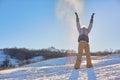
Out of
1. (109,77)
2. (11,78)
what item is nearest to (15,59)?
(11,78)

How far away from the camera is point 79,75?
1662cm

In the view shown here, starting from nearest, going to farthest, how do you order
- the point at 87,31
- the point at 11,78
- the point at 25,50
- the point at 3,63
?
the point at 11,78, the point at 87,31, the point at 3,63, the point at 25,50

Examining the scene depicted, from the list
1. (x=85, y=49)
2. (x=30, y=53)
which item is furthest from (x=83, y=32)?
(x=30, y=53)

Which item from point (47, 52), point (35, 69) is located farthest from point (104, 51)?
point (35, 69)

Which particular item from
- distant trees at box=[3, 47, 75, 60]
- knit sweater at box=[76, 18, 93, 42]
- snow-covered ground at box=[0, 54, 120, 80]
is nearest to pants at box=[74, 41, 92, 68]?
knit sweater at box=[76, 18, 93, 42]

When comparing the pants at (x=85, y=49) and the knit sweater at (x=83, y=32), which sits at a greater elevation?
the knit sweater at (x=83, y=32)

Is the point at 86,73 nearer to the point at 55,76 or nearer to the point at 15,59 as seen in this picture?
the point at 55,76

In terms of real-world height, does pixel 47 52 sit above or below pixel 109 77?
above

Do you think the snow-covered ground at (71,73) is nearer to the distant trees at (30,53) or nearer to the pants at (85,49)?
the pants at (85,49)

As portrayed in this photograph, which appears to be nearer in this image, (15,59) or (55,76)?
(55,76)

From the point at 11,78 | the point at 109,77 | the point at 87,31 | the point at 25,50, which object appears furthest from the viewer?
the point at 25,50

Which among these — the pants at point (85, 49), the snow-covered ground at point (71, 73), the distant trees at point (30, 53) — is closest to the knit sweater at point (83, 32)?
the pants at point (85, 49)

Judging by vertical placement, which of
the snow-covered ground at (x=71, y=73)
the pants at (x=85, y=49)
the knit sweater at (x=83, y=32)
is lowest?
the snow-covered ground at (x=71, y=73)

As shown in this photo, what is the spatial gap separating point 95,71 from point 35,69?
4.22m
